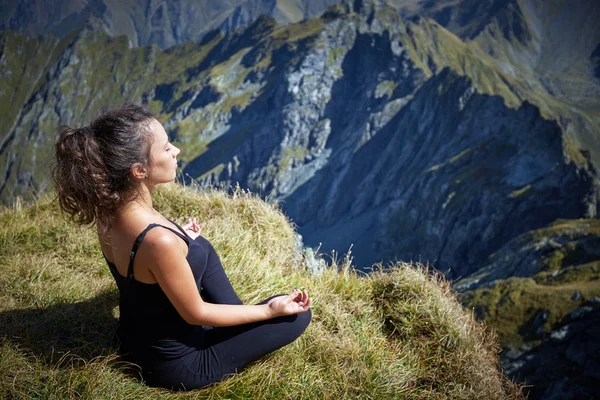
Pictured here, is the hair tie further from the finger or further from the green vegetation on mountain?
the green vegetation on mountain

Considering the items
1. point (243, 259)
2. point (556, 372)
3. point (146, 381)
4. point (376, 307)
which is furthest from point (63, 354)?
point (556, 372)

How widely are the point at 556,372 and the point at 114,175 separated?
193 feet

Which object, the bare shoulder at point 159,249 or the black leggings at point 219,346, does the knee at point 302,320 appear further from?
the bare shoulder at point 159,249

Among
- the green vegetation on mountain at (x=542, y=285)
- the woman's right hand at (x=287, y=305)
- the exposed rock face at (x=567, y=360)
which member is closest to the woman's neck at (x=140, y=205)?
the woman's right hand at (x=287, y=305)

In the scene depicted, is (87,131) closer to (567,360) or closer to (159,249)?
(159,249)

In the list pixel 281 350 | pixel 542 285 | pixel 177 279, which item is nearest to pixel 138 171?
pixel 177 279

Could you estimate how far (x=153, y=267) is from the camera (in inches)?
137

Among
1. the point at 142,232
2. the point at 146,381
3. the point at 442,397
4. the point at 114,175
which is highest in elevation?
the point at 114,175

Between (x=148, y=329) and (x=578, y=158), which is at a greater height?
(x=148, y=329)

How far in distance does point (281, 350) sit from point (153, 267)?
211cm

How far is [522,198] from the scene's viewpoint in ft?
501

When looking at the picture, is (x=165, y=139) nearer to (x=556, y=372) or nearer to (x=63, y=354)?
(x=63, y=354)

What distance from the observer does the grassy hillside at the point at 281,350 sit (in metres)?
4.24

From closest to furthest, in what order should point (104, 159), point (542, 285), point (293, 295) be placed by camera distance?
1. point (104, 159)
2. point (293, 295)
3. point (542, 285)
